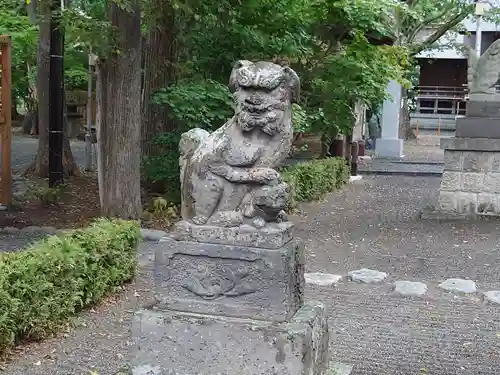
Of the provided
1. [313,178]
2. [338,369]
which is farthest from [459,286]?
[313,178]

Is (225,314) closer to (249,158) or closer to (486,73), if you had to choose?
(249,158)

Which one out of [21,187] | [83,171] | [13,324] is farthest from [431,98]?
[13,324]

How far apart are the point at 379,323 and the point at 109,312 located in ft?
8.11

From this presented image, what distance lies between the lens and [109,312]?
6.71 metres

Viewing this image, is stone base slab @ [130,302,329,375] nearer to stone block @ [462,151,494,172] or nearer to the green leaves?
the green leaves

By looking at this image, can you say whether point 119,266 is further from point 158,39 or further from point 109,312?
point 158,39

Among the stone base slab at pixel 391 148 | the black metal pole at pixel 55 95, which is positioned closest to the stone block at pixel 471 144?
the black metal pole at pixel 55 95

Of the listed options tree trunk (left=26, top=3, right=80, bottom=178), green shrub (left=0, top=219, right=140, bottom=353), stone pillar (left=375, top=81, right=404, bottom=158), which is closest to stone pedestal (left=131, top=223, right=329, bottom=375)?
green shrub (left=0, top=219, right=140, bottom=353)

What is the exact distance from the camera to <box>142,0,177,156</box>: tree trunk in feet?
39.8

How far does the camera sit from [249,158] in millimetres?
4270

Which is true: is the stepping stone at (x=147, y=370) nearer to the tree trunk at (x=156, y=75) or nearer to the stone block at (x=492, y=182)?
the tree trunk at (x=156, y=75)

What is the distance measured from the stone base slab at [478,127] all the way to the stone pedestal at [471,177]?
0.12 meters

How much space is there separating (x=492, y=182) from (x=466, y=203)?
555 millimetres

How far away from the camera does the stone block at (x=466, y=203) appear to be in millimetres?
12438
